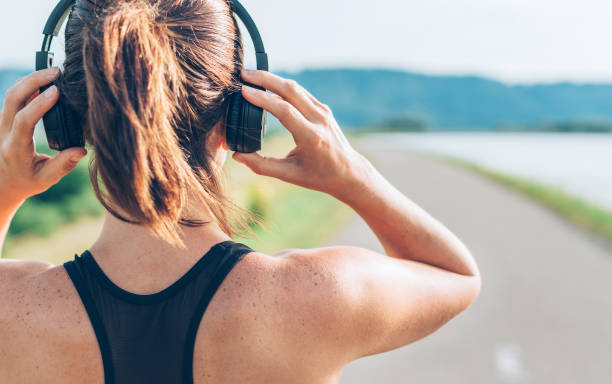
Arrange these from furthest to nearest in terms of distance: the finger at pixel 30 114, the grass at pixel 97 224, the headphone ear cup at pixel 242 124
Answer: the grass at pixel 97 224, the headphone ear cup at pixel 242 124, the finger at pixel 30 114

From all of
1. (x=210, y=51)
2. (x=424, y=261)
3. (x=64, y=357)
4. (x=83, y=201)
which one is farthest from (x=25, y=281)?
(x=83, y=201)

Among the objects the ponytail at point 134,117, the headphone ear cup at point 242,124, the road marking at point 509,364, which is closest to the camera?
the ponytail at point 134,117

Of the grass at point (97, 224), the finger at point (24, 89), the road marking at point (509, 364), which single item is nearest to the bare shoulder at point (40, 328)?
the finger at point (24, 89)

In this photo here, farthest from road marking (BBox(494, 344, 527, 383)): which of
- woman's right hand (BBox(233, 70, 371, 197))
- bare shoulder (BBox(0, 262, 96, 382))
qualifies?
bare shoulder (BBox(0, 262, 96, 382))

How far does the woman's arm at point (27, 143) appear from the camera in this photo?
109 centimetres

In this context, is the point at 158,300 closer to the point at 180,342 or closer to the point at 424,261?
the point at 180,342

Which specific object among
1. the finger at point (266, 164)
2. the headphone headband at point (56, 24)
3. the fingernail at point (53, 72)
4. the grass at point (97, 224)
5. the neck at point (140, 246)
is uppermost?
the headphone headband at point (56, 24)

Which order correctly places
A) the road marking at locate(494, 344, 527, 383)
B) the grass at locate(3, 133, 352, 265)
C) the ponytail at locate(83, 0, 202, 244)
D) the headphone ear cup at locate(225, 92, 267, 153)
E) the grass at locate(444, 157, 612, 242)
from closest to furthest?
the ponytail at locate(83, 0, 202, 244) < the headphone ear cup at locate(225, 92, 267, 153) < the road marking at locate(494, 344, 527, 383) < the grass at locate(3, 133, 352, 265) < the grass at locate(444, 157, 612, 242)

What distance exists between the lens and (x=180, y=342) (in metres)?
1.06

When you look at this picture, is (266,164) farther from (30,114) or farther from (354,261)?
(30,114)

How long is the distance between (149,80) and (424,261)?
85 cm

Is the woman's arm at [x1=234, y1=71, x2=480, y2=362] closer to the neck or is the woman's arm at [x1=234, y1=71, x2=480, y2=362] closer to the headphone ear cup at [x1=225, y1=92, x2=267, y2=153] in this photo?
the headphone ear cup at [x1=225, y1=92, x2=267, y2=153]

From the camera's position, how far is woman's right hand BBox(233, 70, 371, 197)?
1.12m

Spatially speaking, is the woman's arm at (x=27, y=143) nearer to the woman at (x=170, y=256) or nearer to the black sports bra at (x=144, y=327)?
the woman at (x=170, y=256)
